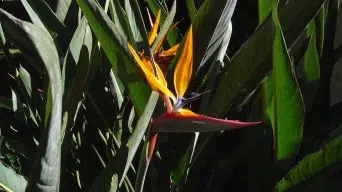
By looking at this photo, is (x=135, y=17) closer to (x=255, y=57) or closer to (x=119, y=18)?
(x=119, y=18)

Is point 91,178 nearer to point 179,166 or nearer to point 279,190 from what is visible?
point 179,166

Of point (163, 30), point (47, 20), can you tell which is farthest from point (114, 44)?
point (47, 20)

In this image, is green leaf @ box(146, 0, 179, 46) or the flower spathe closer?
the flower spathe

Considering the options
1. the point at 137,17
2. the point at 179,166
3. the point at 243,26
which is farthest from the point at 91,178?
the point at 243,26

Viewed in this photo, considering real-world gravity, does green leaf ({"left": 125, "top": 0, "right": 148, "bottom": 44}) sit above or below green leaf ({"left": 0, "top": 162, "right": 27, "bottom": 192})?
above

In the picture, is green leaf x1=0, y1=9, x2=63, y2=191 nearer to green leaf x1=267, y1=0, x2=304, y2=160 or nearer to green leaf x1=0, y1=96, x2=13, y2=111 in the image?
green leaf x1=267, y1=0, x2=304, y2=160

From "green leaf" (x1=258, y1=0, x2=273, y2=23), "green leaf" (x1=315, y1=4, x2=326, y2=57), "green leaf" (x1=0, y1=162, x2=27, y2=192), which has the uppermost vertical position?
"green leaf" (x1=258, y1=0, x2=273, y2=23)

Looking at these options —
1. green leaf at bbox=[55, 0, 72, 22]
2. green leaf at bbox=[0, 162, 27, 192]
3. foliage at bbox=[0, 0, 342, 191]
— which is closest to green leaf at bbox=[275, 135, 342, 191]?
foliage at bbox=[0, 0, 342, 191]
